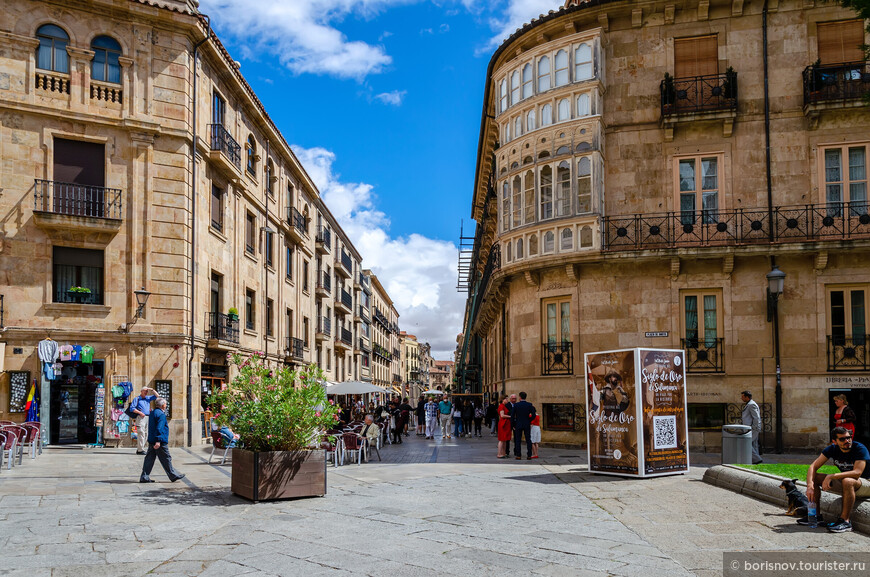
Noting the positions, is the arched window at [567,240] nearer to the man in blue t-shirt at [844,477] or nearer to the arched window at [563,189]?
the arched window at [563,189]

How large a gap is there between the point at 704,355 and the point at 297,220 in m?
23.0

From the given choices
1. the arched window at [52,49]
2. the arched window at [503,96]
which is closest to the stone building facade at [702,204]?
the arched window at [503,96]

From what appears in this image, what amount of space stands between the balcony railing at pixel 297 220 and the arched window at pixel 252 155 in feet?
17.3

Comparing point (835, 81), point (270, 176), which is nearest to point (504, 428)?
point (835, 81)

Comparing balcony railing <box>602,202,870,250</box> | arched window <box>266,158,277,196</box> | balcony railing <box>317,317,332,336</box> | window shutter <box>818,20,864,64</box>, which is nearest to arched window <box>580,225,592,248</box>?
balcony railing <box>602,202,870,250</box>

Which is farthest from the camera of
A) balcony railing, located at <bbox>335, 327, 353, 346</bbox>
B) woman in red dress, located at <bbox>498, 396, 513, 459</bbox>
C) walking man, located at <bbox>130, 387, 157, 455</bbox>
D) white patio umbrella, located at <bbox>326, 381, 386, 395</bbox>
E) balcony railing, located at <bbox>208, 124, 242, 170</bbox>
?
balcony railing, located at <bbox>335, 327, 353, 346</bbox>

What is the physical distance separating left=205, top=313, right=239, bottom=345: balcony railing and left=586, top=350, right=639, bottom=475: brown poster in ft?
46.1

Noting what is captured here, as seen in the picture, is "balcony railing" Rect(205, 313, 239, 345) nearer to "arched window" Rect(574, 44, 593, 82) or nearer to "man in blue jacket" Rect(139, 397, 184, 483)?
"man in blue jacket" Rect(139, 397, 184, 483)

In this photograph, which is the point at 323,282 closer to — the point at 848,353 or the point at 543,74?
the point at 543,74

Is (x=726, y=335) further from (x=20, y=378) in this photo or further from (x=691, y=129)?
(x=20, y=378)

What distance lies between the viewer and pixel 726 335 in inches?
774

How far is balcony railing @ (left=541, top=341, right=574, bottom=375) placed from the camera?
20.8m

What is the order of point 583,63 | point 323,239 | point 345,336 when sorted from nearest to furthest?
1. point 583,63
2. point 323,239
3. point 345,336

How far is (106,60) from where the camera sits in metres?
21.8
